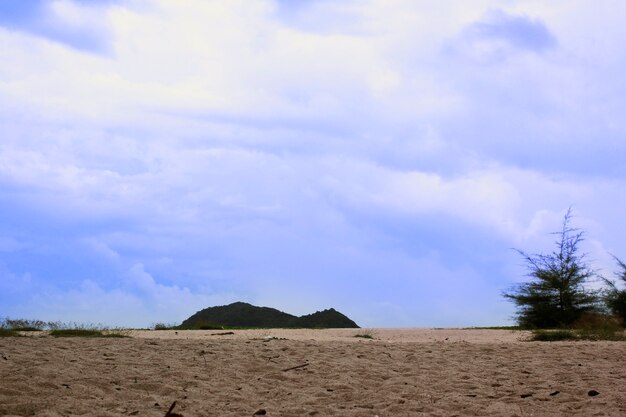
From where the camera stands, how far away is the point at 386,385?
848 centimetres

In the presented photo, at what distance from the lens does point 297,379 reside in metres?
8.77

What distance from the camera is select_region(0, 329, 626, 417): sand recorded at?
742cm

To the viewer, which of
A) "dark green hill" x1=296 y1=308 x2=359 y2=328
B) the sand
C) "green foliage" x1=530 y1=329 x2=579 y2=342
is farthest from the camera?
"dark green hill" x1=296 y1=308 x2=359 y2=328

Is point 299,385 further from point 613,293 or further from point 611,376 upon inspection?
point 613,293

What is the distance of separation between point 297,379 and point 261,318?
13750 mm

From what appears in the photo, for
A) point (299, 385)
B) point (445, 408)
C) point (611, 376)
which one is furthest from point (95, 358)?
point (611, 376)

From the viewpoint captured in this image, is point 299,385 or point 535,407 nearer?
point 535,407

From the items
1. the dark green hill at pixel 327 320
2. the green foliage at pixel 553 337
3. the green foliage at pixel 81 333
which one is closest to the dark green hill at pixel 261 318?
the dark green hill at pixel 327 320

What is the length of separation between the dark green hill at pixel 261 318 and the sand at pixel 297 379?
9.47 metres

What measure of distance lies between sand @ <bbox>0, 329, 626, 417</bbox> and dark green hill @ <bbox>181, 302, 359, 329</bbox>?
31.1 feet

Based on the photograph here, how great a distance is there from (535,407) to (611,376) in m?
2.28

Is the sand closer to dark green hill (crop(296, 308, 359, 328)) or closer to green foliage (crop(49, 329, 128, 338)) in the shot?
green foliage (crop(49, 329, 128, 338))

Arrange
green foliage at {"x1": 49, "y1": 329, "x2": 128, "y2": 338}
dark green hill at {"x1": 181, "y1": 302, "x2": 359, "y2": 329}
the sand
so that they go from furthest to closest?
dark green hill at {"x1": 181, "y1": 302, "x2": 359, "y2": 329}, green foliage at {"x1": 49, "y1": 329, "x2": 128, "y2": 338}, the sand

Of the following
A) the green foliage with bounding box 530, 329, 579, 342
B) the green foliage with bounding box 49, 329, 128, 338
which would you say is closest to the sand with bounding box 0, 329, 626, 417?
the green foliage with bounding box 49, 329, 128, 338
